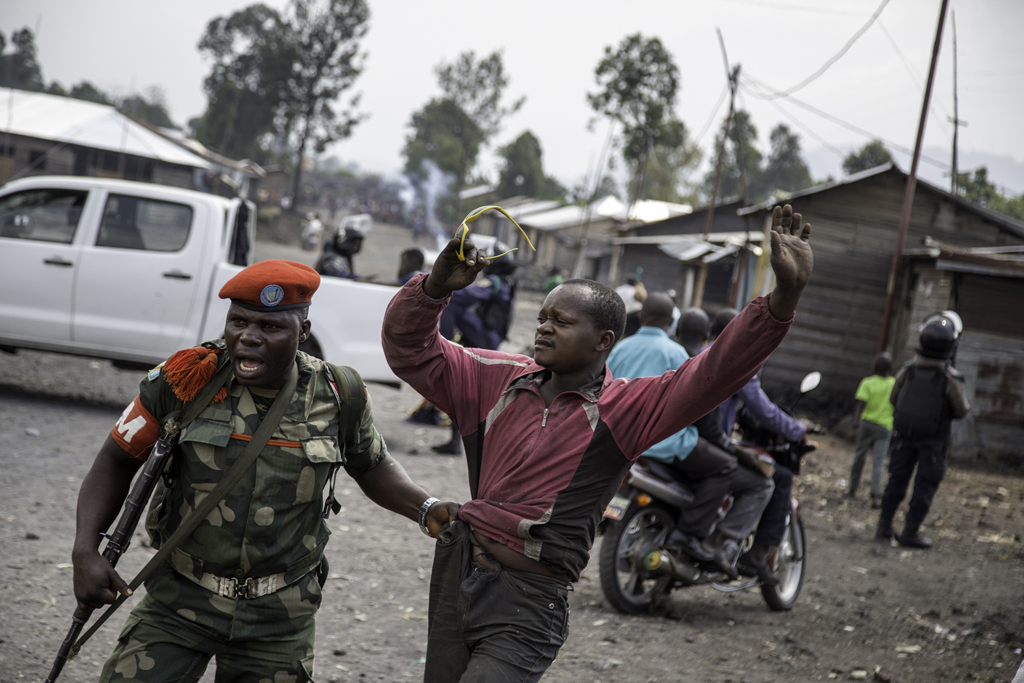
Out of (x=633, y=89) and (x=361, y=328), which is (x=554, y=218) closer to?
(x=633, y=89)

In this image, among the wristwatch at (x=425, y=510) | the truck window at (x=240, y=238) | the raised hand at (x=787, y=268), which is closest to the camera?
the raised hand at (x=787, y=268)

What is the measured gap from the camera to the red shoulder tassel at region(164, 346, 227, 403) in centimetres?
224

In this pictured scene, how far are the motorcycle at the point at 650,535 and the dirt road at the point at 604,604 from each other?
0.18 metres

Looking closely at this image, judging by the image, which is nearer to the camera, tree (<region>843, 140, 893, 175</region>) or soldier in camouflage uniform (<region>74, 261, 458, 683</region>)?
soldier in camouflage uniform (<region>74, 261, 458, 683</region>)

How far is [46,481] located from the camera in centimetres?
577

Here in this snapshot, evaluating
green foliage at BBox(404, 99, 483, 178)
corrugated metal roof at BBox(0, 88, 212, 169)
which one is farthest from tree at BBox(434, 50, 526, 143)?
corrugated metal roof at BBox(0, 88, 212, 169)

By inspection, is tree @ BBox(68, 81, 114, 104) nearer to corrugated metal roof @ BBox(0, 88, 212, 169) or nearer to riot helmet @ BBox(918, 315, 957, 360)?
corrugated metal roof @ BBox(0, 88, 212, 169)

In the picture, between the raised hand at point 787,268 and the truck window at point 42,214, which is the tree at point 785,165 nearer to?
the truck window at point 42,214

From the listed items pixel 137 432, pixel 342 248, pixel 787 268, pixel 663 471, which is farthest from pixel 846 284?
pixel 137 432

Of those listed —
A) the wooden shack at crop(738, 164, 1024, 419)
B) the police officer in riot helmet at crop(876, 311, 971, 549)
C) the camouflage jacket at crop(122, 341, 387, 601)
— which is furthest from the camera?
the wooden shack at crop(738, 164, 1024, 419)

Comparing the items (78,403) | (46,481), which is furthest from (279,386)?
(78,403)

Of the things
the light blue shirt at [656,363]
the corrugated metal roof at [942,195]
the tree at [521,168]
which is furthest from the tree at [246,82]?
the light blue shirt at [656,363]

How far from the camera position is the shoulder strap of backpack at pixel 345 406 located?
247 cm

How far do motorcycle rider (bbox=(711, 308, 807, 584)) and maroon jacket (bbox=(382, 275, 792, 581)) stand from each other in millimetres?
Answer: 3015
